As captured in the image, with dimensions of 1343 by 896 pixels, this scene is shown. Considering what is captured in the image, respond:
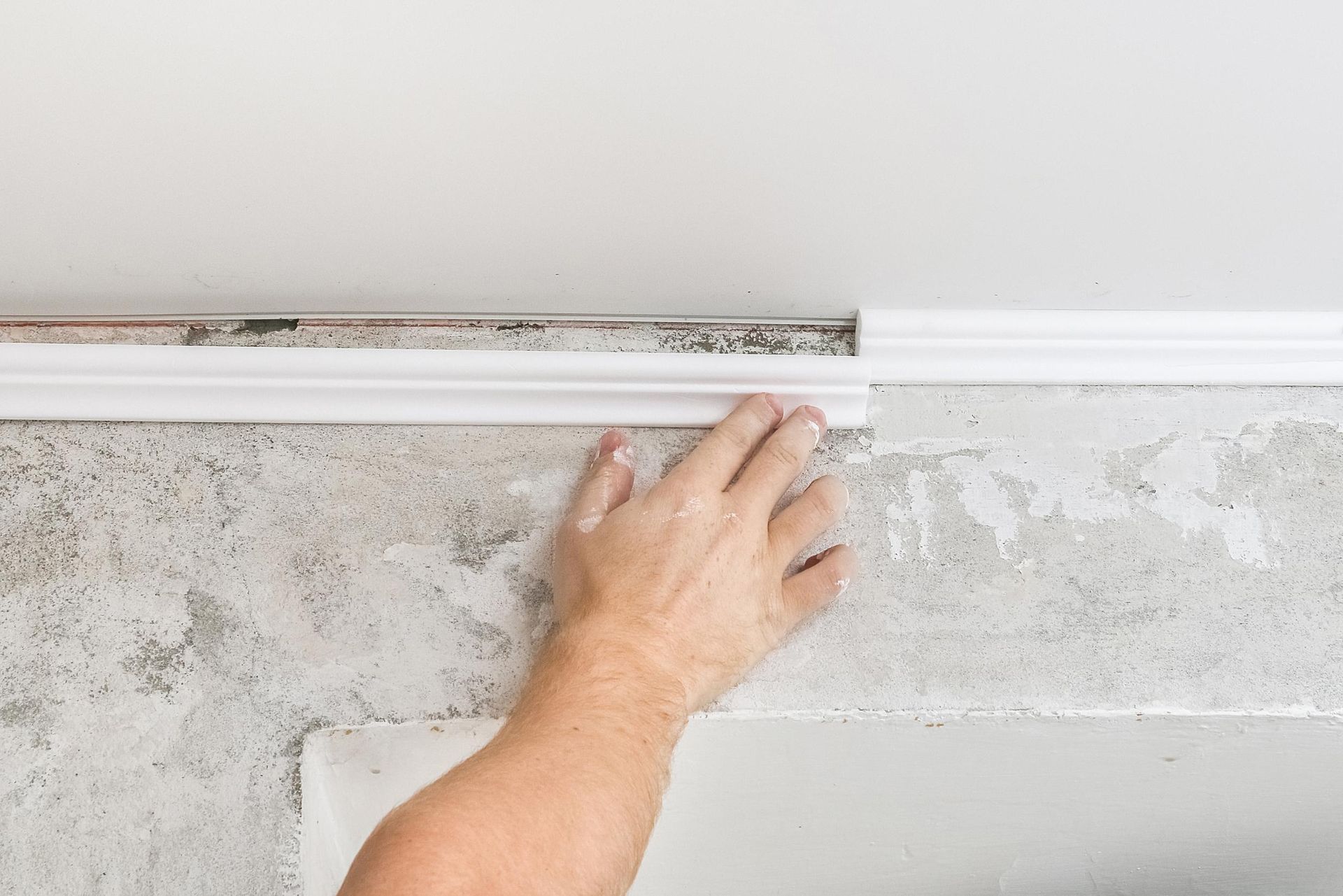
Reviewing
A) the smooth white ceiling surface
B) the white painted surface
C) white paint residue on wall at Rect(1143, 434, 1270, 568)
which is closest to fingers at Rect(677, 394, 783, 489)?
the smooth white ceiling surface

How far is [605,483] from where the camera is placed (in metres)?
0.83

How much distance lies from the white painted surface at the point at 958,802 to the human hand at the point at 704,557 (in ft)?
0.30

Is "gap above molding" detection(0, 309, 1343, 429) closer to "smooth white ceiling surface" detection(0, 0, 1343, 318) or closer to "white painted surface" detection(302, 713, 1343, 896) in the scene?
"smooth white ceiling surface" detection(0, 0, 1343, 318)

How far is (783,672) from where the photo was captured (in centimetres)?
81

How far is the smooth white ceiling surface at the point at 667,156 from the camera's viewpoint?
58cm

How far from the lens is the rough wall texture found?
2.58ft

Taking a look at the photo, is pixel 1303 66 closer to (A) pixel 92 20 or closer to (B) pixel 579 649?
(B) pixel 579 649

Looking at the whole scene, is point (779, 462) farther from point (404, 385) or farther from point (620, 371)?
point (404, 385)

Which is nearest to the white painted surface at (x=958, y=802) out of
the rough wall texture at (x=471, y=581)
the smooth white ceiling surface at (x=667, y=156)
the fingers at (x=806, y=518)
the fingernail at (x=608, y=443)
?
the rough wall texture at (x=471, y=581)

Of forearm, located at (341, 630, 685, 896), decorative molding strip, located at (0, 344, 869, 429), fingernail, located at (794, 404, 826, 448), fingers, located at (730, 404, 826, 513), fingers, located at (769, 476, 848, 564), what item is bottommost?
forearm, located at (341, 630, 685, 896)

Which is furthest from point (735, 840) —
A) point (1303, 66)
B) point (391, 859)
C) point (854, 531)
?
point (1303, 66)

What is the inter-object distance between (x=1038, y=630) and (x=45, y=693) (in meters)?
1.03

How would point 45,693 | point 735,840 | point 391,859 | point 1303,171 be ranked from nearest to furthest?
point 391,859 < point 1303,171 < point 45,693 < point 735,840

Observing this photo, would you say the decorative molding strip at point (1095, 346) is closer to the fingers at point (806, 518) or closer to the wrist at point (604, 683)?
the fingers at point (806, 518)
